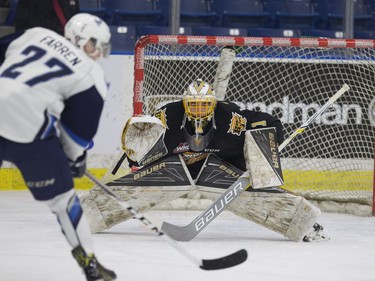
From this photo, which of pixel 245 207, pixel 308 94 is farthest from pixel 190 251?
pixel 308 94

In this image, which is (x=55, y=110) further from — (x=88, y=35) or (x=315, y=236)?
(x=315, y=236)

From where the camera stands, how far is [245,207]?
5.23 meters

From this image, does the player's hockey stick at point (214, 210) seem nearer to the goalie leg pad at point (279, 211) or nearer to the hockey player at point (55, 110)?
the goalie leg pad at point (279, 211)

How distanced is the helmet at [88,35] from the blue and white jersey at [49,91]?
0.21 ft

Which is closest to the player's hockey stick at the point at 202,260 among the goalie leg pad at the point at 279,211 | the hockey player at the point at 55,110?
the hockey player at the point at 55,110

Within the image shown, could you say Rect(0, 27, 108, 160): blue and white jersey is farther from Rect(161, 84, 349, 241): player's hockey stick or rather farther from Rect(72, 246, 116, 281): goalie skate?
Rect(161, 84, 349, 241): player's hockey stick

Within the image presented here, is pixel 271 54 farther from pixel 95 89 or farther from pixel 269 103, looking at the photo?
pixel 95 89

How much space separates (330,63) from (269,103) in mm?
469

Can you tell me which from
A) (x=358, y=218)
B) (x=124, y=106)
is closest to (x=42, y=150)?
(x=358, y=218)

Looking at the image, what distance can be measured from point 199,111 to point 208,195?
1.42 feet

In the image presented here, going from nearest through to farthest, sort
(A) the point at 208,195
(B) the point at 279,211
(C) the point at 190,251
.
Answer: (C) the point at 190,251 → (B) the point at 279,211 → (A) the point at 208,195

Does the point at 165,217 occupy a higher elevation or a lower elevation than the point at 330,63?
lower

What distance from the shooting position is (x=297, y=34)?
840cm

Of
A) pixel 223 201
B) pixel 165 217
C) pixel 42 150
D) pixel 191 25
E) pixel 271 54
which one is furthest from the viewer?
pixel 191 25
